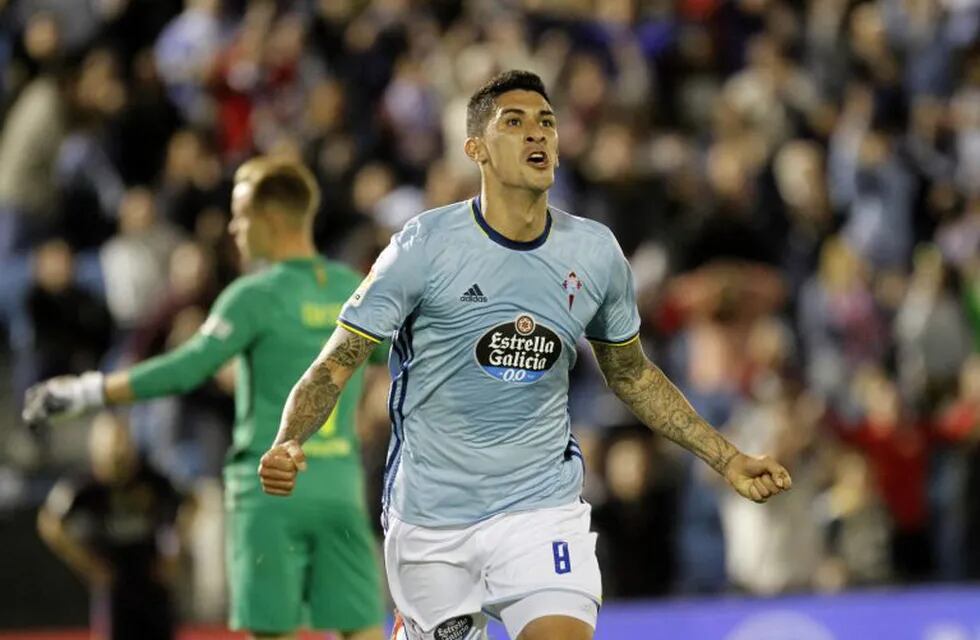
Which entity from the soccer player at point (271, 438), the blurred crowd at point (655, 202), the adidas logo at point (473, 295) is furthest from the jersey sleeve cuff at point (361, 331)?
the blurred crowd at point (655, 202)

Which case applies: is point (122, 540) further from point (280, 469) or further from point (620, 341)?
point (280, 469)

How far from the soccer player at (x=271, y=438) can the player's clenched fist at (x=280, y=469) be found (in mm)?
2184

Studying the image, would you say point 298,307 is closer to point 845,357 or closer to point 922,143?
point 845,357

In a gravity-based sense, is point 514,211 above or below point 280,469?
above

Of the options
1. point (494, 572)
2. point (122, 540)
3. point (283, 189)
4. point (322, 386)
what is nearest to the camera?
point (322, 386)

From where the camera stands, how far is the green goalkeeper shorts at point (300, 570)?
27.5ft

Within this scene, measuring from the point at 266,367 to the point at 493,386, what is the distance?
2.02 meters

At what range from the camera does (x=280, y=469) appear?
6.12 m

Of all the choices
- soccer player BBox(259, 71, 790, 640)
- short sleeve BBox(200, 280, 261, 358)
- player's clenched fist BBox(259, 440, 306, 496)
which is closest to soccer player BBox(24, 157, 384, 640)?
short sleeve BBox(200, 280, 261, 358)

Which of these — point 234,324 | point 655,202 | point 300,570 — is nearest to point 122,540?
point 300,570

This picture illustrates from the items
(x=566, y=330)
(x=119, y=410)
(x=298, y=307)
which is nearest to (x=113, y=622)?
(x=119, y=410)

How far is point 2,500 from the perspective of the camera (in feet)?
46.7

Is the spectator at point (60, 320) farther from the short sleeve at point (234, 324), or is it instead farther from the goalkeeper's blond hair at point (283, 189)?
the short sleeve at point (234, 324)

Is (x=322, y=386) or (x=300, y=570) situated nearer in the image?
(x=322, y=386)
